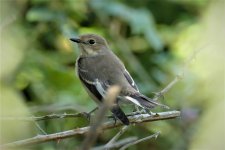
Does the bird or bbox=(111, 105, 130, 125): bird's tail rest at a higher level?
bbox=(111, 105, 130, 125): bird's tail

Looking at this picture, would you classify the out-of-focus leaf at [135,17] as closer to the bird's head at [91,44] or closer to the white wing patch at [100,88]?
A: the bird's head at [91,44]

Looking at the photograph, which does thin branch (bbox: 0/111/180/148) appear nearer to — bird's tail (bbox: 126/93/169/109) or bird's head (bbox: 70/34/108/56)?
bird's tail (bbox: 126/93/169/109)

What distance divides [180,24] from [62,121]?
2440mm

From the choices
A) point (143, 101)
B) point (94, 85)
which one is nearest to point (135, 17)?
point (94, 85)

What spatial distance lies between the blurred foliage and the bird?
0.29 m

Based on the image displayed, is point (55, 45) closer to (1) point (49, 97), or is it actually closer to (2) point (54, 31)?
(2) point (54, 31)

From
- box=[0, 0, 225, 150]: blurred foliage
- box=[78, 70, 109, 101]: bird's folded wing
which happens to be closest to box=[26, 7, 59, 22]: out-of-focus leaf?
box=[0, 0, 225, 150]: blurred foliage

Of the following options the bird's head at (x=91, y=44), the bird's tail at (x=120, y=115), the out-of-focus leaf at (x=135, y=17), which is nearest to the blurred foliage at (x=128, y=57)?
the out-of-focus leaf at (x=135, y=17)

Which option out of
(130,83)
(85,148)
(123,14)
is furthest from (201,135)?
(85,148)

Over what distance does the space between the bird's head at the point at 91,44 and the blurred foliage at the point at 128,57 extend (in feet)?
1.34

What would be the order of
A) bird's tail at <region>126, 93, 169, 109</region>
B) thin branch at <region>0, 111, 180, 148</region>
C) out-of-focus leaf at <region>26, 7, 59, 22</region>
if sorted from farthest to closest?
1. out-of-focus leaf at <region>26, 7, 59, 22</region>
2. bird's tail at <region>126, 93, 169, 109</region>
3. thin branch at <region>0, 111, 180, 148</region>

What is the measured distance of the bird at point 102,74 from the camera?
361 cm

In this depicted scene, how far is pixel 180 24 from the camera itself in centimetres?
652

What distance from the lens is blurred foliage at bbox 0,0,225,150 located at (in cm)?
464
